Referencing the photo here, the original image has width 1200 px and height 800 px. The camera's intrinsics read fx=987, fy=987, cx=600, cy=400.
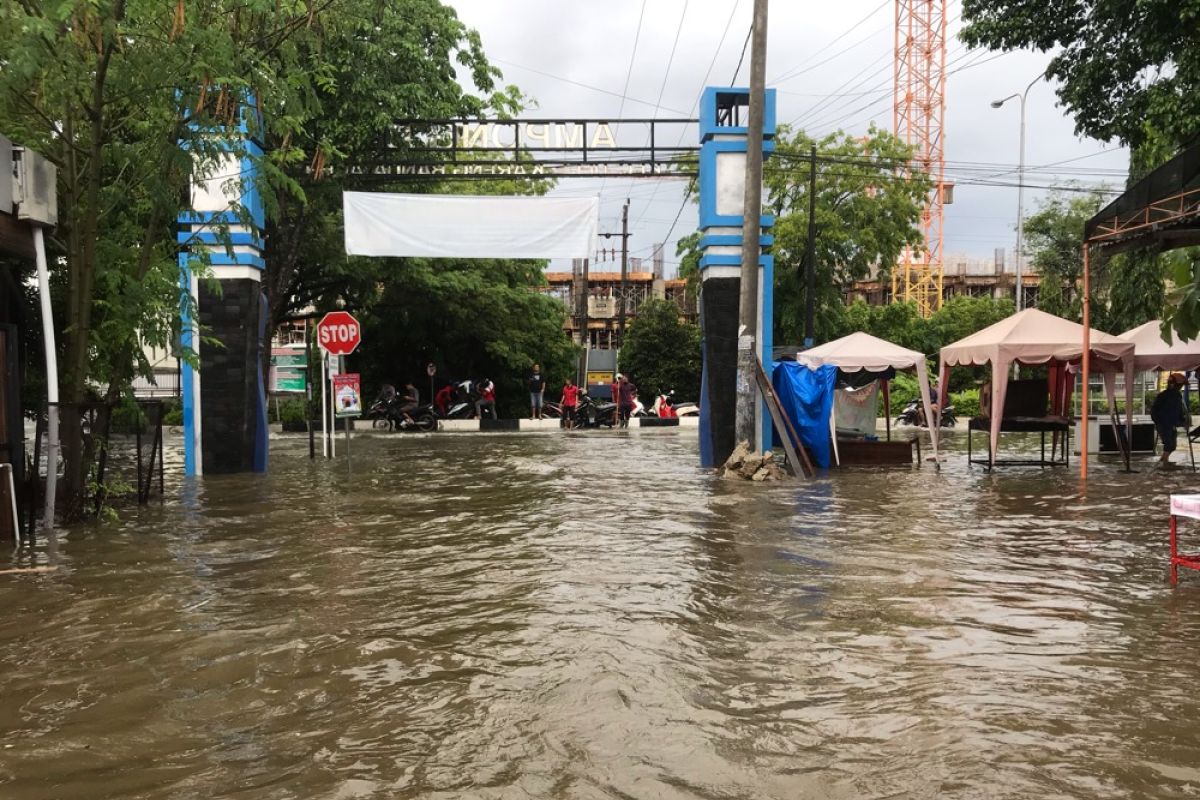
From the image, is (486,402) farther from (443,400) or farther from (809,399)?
(809,399)

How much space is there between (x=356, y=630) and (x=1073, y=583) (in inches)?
196

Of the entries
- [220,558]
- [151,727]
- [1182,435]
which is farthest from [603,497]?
[1182,435]

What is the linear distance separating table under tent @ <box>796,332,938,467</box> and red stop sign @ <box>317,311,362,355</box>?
7.88 meters

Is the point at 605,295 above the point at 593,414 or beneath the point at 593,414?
above

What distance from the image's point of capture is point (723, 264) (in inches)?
632

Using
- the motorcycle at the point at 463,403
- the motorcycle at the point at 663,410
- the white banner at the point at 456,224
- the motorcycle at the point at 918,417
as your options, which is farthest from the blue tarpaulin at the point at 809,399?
the motorcycle at the point at 663,410

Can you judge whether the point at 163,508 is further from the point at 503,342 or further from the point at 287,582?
the point at 503,342

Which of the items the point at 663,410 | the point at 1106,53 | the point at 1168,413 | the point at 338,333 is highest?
the point at 1106,53

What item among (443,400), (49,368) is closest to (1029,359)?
(49,368)

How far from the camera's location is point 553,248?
1675 centimetres

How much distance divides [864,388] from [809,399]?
10.0 ft

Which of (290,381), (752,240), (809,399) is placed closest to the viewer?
(752,240)

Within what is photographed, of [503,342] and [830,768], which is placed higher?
[503,342]

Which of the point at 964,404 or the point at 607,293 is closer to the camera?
the point at 964,404
